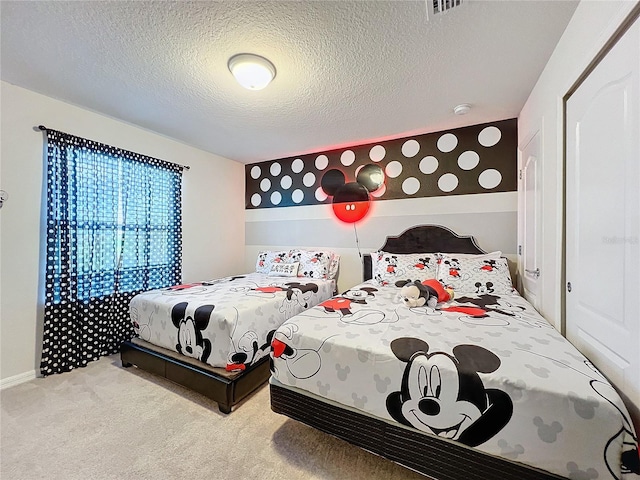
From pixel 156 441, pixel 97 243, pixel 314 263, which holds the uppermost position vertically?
pixel 97 243

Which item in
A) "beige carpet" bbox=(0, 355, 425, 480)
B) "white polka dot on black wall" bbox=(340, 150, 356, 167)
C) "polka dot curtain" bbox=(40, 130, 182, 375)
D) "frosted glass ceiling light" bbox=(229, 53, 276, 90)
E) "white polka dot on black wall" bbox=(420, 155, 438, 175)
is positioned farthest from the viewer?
"white polka dot on black wall" bbox=(340, 150, 356, 167)

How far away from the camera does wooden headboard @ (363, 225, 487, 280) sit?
8.98 ft

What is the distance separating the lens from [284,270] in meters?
3.28

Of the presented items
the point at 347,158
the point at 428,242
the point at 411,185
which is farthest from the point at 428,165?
the point at 347,158

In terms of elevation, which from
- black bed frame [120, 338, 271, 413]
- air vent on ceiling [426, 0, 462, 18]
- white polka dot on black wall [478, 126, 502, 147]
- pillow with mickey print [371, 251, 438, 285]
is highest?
air vent on ceiling [426, 0, 462, 18]

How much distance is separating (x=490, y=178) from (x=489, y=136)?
0.44 m

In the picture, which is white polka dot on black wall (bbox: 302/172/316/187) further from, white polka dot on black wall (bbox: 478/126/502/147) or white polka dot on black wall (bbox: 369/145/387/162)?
white polka dot on black wall (bbox: 478/126/502/147)

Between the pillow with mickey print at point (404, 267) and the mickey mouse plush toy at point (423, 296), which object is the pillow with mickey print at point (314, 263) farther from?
the mickey mouse plush toy at point (423, 296)

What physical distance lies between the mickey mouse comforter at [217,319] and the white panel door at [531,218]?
1967mm

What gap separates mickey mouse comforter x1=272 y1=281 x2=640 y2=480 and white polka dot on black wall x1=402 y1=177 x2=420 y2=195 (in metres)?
1.75

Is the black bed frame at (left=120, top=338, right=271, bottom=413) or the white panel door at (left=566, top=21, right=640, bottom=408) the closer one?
the white panel door at (left=566, top=21, right=640, bottom=408)

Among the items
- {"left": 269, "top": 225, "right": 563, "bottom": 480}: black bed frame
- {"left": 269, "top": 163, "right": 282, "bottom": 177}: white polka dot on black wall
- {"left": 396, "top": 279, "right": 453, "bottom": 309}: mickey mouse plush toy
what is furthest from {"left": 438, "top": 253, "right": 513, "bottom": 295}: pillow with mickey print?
{"left": 269, "top": 163, "right": 282, "bottom": 177}: white polka dot on black wall

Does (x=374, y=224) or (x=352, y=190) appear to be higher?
(x=352, y=190)

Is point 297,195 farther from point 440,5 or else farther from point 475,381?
point 475,381
